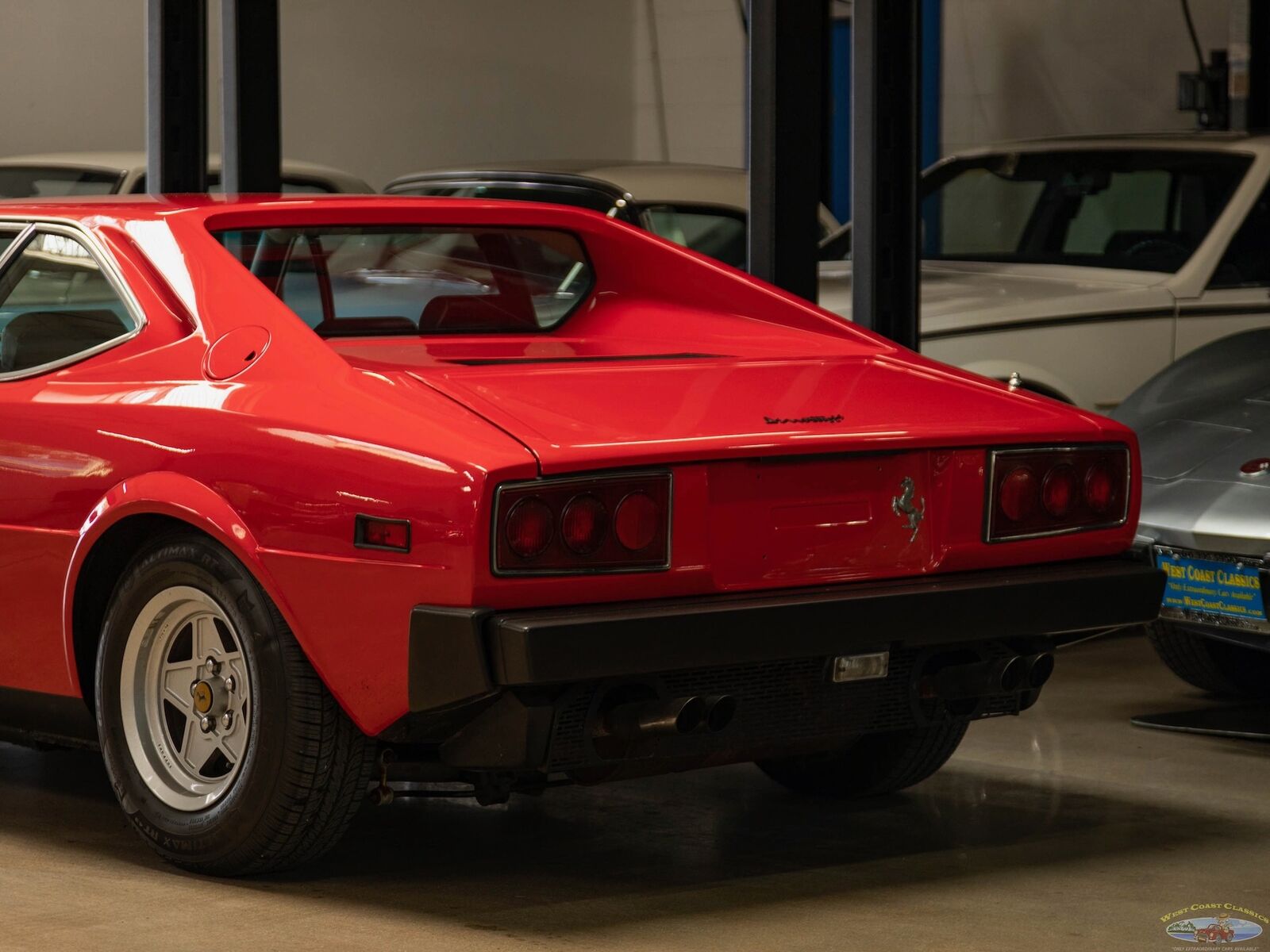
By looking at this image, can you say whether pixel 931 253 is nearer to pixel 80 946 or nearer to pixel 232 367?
pixel 232 367

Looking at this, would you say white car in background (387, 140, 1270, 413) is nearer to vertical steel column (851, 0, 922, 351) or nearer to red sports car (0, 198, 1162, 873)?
vertical steel column (851, 0, 922, 351)

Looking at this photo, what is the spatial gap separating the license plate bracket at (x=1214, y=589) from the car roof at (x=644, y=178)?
10.5 feet

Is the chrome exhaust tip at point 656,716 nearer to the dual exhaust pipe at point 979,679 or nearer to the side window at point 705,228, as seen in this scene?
the dual exhaust pipe at point 979,679

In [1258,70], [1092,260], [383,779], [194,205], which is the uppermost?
[1258,70]

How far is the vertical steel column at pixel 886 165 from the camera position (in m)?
5.77

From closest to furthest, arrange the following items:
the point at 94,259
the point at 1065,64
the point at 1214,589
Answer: the point at 94,259, the point at 1214,589, the point at 1065,64

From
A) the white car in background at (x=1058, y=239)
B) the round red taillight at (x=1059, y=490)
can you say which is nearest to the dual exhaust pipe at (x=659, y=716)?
the round red taillight at (x=1059, y=490)

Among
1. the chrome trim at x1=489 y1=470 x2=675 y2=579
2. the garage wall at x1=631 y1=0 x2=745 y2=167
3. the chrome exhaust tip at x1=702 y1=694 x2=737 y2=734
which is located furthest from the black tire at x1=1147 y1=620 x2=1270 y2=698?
the garage wall at x1=631 y1=0 x2=745 y2=167

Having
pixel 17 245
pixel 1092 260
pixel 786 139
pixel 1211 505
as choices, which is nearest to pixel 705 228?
pixel 1092 260

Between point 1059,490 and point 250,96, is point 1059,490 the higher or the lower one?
the lower one

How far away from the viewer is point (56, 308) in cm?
407

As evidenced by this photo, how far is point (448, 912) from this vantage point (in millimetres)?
3469

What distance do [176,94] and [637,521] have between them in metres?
4.40

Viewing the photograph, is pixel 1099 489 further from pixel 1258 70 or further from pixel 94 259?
pixel 1258 70
